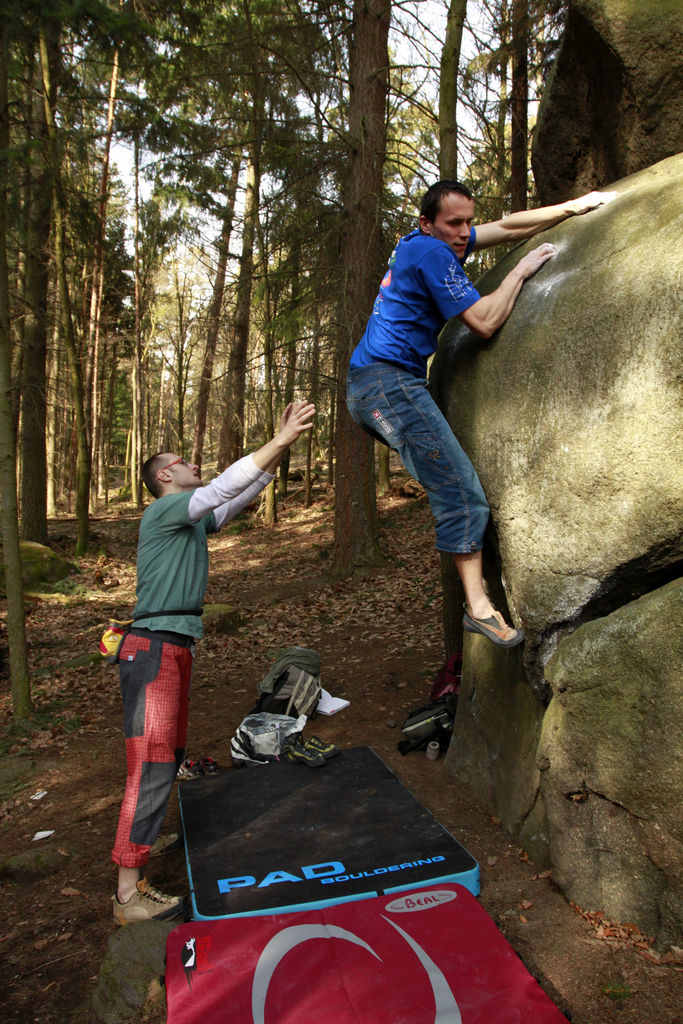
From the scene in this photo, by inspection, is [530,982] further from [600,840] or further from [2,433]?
[2,433]

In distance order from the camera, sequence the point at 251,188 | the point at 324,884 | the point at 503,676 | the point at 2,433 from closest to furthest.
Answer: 1. the point at 324,884
2. the point at 503,676
3. the point at 2,433
4. the point at 251,188

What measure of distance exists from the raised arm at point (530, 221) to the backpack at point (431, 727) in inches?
127

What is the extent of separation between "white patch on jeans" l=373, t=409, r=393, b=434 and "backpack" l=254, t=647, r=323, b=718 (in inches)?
120

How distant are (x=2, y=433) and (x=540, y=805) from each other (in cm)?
537

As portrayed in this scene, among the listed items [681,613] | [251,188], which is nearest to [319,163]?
[251,188]

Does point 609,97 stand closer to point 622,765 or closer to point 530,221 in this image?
point 530,221

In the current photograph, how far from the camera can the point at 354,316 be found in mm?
10219

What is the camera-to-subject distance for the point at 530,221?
4137mm

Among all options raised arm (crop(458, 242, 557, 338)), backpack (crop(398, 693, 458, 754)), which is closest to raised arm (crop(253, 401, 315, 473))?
raised arm (crop(458, 242, 557, 338))

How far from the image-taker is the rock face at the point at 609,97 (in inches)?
161

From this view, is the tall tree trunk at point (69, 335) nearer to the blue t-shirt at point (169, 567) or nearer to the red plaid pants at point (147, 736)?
the blue t-shirt at point (169, 567)

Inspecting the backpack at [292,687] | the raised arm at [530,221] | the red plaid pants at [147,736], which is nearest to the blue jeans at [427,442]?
the raised arm at [530,221]

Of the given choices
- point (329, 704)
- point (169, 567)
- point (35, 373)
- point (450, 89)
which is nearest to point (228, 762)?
point (329, 704)

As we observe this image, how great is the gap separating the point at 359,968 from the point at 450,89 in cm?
629
